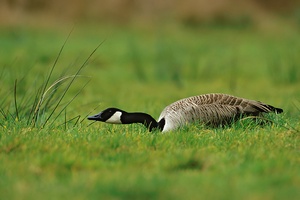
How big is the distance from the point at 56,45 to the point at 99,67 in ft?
8.89

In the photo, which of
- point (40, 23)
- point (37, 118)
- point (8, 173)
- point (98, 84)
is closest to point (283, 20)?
point (40, 23)

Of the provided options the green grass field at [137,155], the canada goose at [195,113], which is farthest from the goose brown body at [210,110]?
the green grass field at [137,155]

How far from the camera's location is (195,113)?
7.93m

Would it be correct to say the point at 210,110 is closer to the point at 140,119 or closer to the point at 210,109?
the point at 210,109

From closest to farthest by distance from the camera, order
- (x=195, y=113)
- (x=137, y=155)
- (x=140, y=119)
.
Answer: (x=137, y=155)
(x=140, y=119)
(x=195, y=113)

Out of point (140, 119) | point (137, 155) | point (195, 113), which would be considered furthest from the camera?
point (195, 113)

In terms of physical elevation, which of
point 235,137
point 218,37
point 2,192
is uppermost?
point 218,37

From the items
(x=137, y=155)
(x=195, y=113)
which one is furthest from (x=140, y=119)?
(x=137, y=155)

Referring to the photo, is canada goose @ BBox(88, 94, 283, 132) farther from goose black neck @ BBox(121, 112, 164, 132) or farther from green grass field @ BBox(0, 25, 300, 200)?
green grass field @ BBox(0, 25, 300, 200)

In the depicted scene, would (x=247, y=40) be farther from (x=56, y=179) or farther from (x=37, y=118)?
(x=56, y=179)

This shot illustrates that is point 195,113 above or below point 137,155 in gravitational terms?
above

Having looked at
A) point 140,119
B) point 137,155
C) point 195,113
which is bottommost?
point 137,155

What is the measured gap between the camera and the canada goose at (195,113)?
770 centimetres

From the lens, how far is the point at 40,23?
2414 cm
